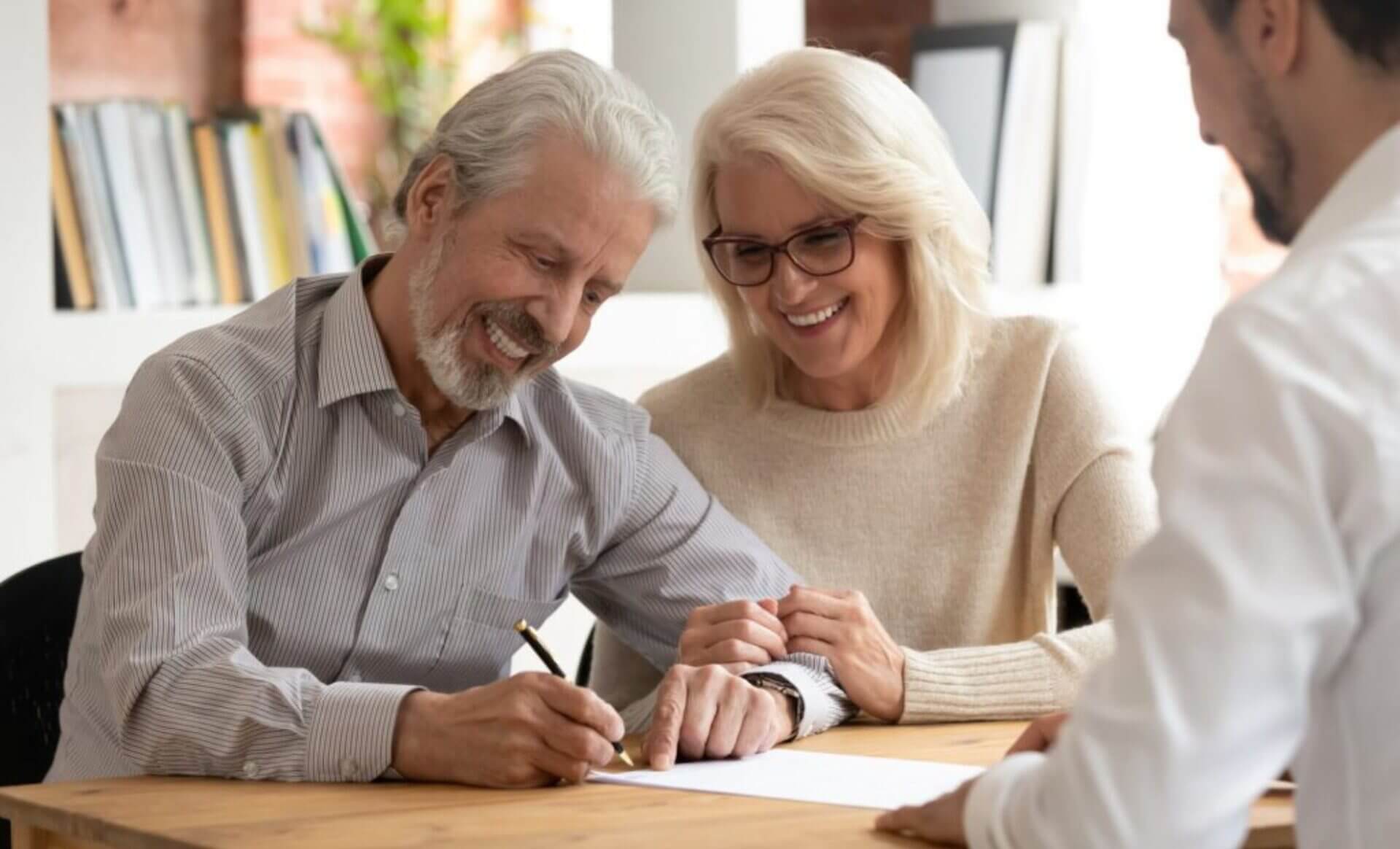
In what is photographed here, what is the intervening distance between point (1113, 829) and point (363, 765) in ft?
2.94

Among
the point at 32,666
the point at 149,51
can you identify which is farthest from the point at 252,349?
the point at 149,51

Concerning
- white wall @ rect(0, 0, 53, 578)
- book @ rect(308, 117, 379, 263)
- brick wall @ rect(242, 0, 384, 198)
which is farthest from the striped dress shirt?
brick wall @ rect(242, 0, 384, 198)

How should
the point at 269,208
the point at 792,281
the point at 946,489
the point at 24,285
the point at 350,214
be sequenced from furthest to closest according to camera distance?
the point at 350,214 → the point at 269,208 → the point at 24,285 → the point at 946,489 → the point at 792,281

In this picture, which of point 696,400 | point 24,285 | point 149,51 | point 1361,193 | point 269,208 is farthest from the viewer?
point 149,51

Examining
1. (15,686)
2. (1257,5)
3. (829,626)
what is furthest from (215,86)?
(1257,5)

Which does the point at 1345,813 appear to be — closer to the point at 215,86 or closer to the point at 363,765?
the point at 363,765

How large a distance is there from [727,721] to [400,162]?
137 inches

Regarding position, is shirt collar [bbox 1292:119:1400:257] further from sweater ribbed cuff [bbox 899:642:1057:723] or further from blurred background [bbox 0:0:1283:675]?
blurred background [bbox 0:0:1283:675]

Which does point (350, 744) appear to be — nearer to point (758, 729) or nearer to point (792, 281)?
point (758, 729)

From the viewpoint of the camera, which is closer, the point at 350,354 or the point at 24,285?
the point at 350,354

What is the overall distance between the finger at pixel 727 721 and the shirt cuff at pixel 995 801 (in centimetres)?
59

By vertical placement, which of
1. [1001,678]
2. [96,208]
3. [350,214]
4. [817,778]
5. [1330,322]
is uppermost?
[1330,322]

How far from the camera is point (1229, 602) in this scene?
976 millimetres

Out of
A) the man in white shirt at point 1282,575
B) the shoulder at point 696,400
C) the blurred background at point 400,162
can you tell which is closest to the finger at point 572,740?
the man in white shirt at point 1282,575
